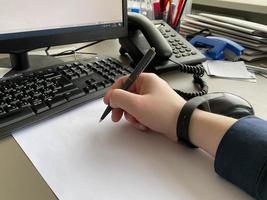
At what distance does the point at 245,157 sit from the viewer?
369 mm

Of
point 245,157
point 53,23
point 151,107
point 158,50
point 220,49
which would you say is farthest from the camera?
point 220,49

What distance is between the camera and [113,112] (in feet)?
1.64

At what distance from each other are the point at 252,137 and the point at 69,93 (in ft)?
Result: 1.05

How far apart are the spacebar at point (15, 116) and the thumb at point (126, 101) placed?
5.4 inches

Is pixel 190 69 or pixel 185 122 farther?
pixel 190 69

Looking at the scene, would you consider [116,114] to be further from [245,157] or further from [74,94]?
[245,157]

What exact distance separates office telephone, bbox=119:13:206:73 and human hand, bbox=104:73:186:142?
0.74 ft

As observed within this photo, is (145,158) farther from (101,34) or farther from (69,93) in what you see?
(101,34)

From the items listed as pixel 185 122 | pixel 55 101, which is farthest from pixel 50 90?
pixel 185 122

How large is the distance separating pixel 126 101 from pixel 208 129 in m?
0.14

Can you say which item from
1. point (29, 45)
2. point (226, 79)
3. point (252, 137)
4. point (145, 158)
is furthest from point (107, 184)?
point (226, 79)

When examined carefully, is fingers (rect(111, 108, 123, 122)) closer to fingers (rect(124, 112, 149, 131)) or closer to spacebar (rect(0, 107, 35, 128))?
fingers (rect(124, 112, 149, 131))

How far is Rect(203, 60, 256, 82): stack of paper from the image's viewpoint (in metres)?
0.76

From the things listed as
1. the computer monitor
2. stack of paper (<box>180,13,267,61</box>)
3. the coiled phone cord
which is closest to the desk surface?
the coiled phone cord
